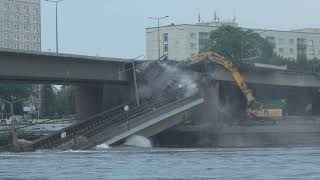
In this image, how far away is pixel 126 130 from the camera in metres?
79.0

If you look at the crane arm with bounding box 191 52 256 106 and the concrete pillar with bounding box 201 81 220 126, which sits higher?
the crane arm with bounding box 191 52 256 106

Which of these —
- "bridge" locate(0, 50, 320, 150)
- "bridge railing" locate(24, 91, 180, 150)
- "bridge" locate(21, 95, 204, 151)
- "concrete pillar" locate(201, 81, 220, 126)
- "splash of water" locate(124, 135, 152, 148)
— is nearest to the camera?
"bridge" locate(21, 95, 204, 151)

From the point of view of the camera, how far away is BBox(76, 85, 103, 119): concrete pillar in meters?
106

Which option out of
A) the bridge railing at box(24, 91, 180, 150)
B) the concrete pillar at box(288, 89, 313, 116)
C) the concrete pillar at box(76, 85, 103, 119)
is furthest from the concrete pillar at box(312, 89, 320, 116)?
the bridge railing at box(24, 91, 180, 150)

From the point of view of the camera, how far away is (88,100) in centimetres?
10706

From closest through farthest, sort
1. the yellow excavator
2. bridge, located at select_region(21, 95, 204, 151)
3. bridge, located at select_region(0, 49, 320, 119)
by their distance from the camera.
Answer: bridge, located at select_region(21, 95, 204, 151) → bridge, located at select_region(0, 49, 320, 119) → the yellow excavator

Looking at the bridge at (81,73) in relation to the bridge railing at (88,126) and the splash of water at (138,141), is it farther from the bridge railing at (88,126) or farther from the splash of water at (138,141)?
the splash of water at (138,141)

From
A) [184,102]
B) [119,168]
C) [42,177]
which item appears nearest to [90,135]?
[184,102]

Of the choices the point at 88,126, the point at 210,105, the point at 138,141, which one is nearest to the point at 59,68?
the point at 88,126

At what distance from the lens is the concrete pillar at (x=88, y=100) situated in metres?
106

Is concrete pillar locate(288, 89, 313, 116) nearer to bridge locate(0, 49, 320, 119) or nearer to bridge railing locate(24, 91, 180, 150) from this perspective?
bridge locate(0, 49, 320, 119)

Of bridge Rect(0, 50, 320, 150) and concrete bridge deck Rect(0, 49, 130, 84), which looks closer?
bridge Rect(0, 50, 320, 150)

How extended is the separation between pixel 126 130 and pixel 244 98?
3088cm

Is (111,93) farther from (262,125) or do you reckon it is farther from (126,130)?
(126,130)
